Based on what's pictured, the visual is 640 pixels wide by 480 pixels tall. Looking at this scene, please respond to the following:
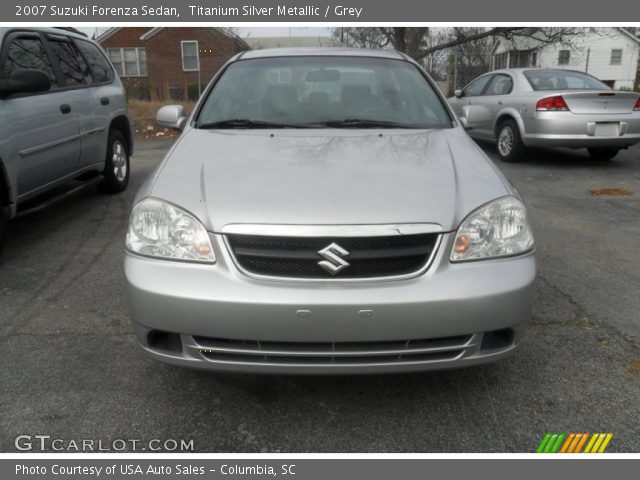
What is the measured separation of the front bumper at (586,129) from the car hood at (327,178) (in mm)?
5538

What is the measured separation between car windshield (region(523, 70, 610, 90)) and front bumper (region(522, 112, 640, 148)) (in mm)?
795

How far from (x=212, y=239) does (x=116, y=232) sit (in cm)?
320

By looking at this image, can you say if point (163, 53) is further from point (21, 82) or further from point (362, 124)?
point (362, 124)

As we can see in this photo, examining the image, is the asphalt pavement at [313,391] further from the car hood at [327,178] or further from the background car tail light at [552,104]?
the background car tail light at [552,104]

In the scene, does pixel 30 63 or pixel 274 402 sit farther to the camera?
pixel 30 63

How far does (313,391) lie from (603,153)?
8.07 m

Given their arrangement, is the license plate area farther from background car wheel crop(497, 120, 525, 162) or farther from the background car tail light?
background car wheel crop(497, 120, 525, 162)

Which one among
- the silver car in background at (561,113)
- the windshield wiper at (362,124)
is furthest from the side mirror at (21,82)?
the silver car in background at (561,113)

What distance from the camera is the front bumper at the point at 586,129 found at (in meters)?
7.69

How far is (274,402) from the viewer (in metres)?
2.45

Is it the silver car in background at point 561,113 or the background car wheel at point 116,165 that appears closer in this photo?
the background car wheel at point 116,165

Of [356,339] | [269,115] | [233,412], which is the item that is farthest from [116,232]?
[356,339]

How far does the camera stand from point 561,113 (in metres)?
7.80

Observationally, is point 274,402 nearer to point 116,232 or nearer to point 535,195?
point 116,232
